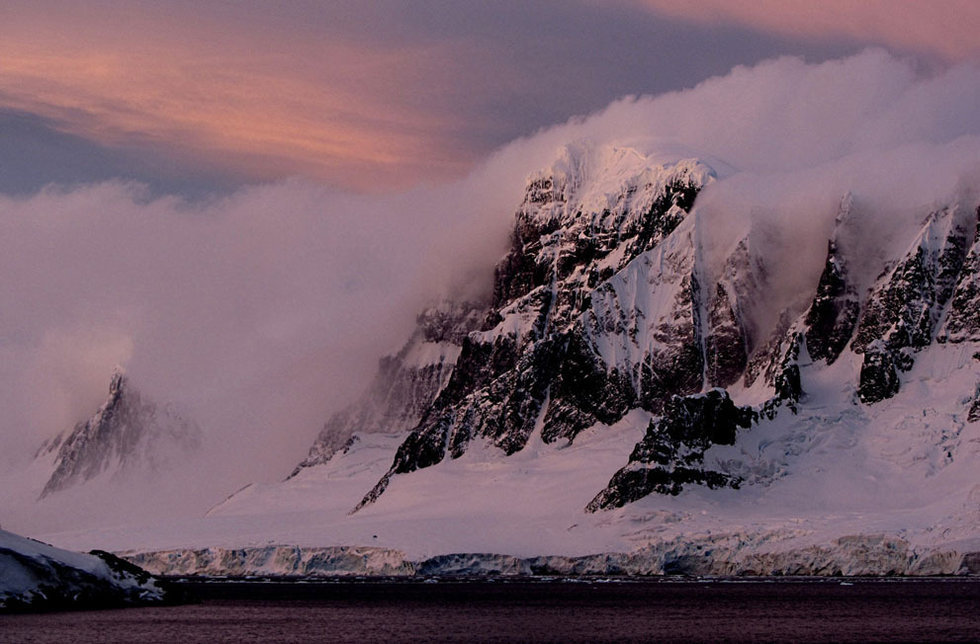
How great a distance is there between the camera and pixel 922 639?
159375 millimetres

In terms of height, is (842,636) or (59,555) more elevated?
(59,555)

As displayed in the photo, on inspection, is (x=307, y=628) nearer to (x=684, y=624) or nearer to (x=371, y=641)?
(x=371, y=641)

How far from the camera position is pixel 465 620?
196875 mm

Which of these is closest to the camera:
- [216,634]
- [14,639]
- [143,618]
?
[14,639]

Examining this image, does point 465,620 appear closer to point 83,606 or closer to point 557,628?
point 557,628

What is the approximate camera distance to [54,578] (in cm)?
17838

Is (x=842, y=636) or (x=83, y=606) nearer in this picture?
(x=842, y=636)

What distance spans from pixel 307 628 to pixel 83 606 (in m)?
25.0

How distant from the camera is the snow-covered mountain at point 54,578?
566ft

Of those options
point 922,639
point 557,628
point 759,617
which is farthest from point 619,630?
point 922,639

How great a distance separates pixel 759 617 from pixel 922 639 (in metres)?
34.2

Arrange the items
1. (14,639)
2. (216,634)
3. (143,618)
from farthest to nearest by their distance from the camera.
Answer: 1. (143,618)
2. (216,634)
3. (14,639)

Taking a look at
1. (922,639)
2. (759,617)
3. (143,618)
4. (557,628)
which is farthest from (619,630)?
(143,618)

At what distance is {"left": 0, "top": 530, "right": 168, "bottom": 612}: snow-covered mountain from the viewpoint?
17238cm
